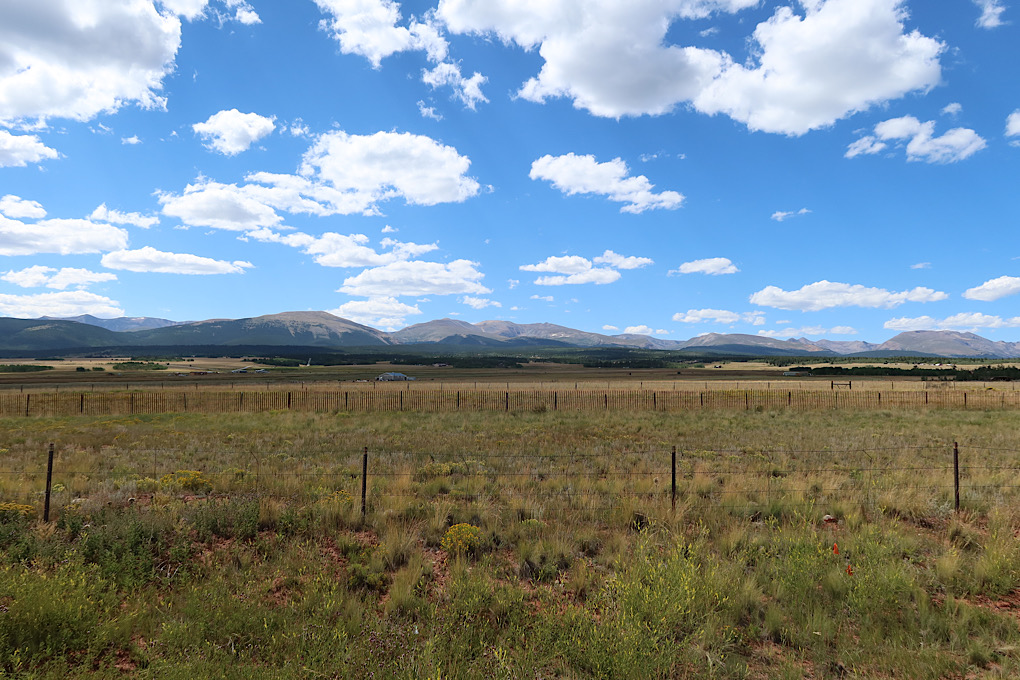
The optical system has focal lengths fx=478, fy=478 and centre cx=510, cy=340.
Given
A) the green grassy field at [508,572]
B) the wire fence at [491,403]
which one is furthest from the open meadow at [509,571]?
the wire fence at [491,403]

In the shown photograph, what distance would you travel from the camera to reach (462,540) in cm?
840

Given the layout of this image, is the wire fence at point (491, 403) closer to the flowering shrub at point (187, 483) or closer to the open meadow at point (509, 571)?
the open meadow at point (509, 571)

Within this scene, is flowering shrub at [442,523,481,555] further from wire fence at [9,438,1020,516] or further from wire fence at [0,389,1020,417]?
wire fence at [0,389,1020,417]

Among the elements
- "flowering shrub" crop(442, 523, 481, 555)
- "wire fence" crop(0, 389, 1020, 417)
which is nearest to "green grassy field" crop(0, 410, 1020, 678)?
"flowering shrub" crop(442, 523, 481, 555)

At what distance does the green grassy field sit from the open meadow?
1.6 inches

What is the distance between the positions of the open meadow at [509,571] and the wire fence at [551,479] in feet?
0.38

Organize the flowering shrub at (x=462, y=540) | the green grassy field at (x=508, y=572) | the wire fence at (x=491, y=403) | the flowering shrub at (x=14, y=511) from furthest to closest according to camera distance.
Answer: the wire fence at (x=491, y=403) → the flowering shrub at (x=14, y=511) → the flowering shrub at (x=462, y=540) → the green grassy field at (x=508, y=572)

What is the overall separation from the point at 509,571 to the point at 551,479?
A: 5536 mm

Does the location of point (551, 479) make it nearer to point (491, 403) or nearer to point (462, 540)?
point (462, 540)

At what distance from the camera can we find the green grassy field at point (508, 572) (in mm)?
5375

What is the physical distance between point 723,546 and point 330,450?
15135 millimetres

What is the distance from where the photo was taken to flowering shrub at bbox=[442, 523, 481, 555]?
8.23 m

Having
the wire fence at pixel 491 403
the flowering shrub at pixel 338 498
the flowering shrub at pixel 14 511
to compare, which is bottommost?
the wire fence at pixel 491 403

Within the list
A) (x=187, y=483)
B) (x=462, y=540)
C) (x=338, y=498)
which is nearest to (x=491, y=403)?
(x=187, y=483)
